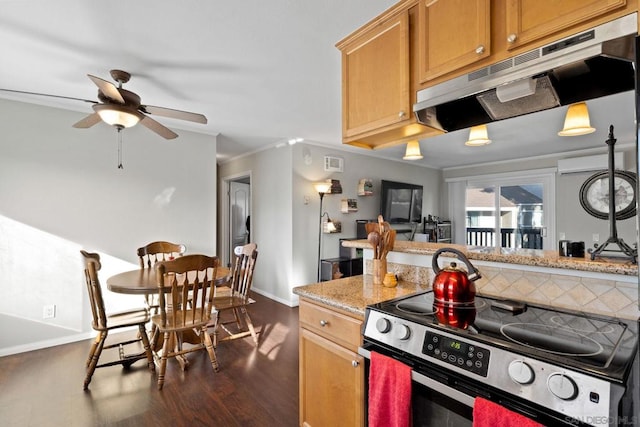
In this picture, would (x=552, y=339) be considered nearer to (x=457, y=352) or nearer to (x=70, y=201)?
(x=457, y=352)

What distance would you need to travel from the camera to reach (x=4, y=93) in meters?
2.91

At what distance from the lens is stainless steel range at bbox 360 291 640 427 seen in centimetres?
80

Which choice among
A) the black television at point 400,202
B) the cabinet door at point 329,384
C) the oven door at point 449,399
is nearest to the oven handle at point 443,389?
the oven door at point 449,399

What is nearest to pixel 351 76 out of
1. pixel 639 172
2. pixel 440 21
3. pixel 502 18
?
pixel 440 21

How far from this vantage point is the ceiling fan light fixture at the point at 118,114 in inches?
87.3

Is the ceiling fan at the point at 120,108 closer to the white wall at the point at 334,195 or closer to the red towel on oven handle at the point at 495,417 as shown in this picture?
the white wall at the point at 334,195

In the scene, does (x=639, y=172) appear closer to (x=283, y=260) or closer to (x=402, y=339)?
(x=402, y=339)

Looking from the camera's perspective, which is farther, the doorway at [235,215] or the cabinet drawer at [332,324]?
the doorway at [235,215]

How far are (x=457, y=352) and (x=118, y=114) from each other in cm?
259

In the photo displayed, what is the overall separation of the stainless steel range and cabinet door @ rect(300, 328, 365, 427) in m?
0.18

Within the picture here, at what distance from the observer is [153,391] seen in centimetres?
229

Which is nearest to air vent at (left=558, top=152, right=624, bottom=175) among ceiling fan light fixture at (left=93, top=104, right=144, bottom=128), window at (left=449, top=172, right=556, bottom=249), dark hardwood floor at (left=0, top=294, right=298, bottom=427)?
window at (left=449, top=172, right=556, bottom=249)

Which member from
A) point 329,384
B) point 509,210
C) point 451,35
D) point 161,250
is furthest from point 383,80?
point 509,210

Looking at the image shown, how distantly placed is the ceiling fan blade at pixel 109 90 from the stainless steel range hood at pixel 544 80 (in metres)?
1.90
